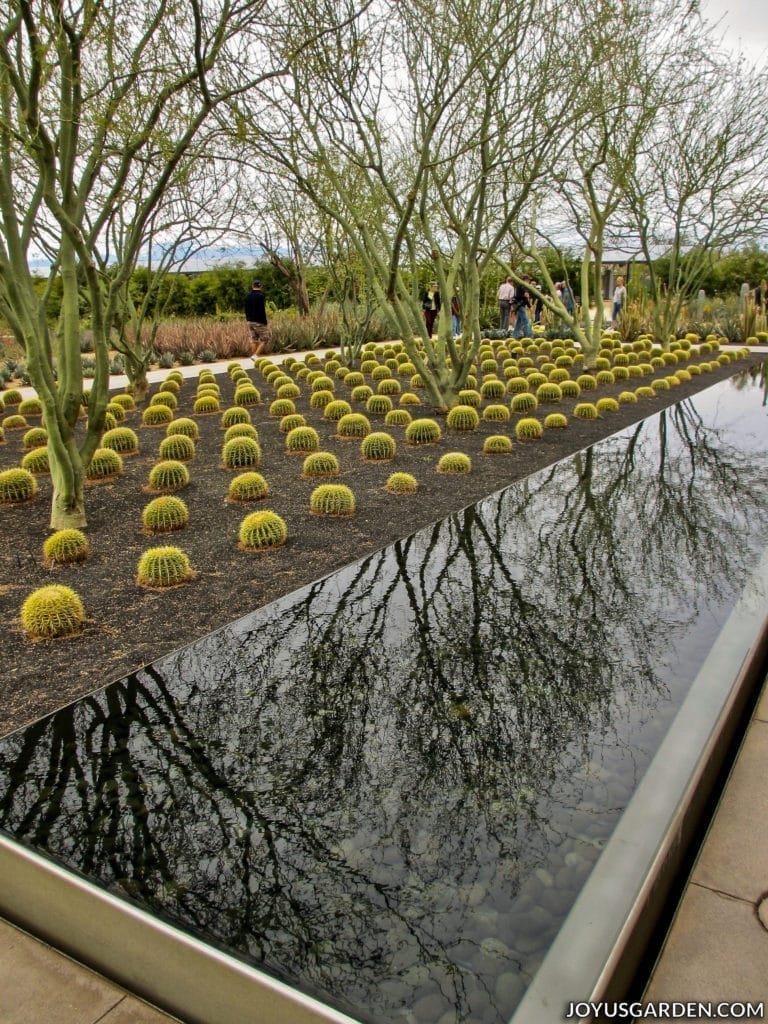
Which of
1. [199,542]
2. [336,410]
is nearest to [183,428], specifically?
[336,410]

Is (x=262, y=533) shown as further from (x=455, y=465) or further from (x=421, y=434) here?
(x=421, y=434)

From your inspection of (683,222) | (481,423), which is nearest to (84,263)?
(481,423)

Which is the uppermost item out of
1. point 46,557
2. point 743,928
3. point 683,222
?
point 683,222

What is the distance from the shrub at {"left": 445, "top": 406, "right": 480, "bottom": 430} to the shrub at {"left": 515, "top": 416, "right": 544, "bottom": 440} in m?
0.80

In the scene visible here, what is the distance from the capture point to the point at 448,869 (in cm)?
240

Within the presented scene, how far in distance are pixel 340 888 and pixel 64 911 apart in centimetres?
86

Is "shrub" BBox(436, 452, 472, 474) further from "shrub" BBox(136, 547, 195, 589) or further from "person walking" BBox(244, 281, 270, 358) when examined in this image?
"person walking" BBox(244, 281, 270, 358)

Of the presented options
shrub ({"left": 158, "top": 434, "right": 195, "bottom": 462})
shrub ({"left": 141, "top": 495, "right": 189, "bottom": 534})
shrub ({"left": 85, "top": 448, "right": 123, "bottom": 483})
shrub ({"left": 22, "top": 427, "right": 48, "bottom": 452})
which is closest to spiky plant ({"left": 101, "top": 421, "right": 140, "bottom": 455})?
shrub ({"left": 158, "top": 434, "right": 195, "bottom": 462})

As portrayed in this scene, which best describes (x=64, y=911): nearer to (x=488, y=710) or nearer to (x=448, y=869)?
(x=448, y=869)

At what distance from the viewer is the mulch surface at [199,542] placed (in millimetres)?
4148

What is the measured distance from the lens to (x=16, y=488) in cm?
724

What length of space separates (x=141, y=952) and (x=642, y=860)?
1.51 meters

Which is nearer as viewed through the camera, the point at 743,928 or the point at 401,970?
the point at 401,970

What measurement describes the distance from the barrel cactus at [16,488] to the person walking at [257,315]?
498 inches
